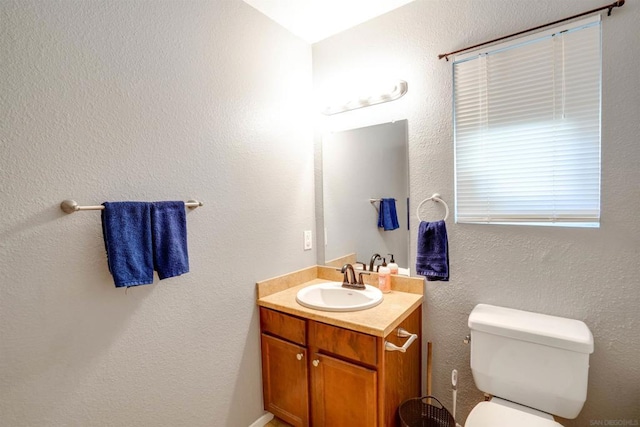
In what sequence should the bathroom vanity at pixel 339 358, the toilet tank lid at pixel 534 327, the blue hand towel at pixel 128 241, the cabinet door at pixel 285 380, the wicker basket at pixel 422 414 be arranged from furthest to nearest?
1. the cabinet door at pixel 285 380
2. the wicker basket at pixel 422 414
3. the bathroom vanity at pixel 339 358
4. the toilet tank lid at pixel 534 327
5. the blue hand towel at pixel 128 241

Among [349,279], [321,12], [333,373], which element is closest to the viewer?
A: [333,373]

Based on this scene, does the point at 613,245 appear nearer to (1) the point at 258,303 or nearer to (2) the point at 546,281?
(2) the point at 546,281

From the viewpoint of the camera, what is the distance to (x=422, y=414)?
1.62 meters

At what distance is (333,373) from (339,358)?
9cm

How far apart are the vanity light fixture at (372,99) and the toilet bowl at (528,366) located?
1.26m

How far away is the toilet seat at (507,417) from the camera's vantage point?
126cm

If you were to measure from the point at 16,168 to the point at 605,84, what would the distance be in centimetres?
226

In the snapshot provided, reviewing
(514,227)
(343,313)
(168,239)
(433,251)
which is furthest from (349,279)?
(168,239)

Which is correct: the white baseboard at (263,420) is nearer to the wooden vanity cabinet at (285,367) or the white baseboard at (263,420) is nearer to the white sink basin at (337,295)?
the wooden vanity cabinet at (285,367)

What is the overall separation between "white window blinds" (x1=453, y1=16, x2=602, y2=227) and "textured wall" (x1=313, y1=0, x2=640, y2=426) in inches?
2.0

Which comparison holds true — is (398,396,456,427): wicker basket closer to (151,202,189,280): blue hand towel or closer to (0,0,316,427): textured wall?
(0,0,316,427): textured wall

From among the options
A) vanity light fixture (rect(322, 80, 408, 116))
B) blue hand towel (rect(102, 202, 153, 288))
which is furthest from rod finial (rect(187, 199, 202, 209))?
vanity light fixture (rect(322, 80, 408, 116))

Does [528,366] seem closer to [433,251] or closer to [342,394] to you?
[433,251]

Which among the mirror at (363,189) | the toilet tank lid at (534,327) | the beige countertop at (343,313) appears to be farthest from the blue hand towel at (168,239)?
the toilet tank lid at (534,327)
